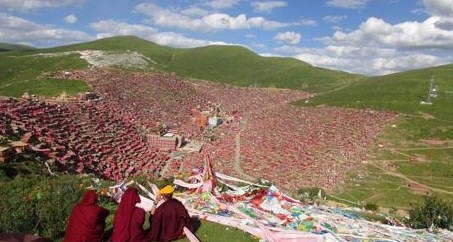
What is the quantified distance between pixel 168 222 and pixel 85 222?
2.16m

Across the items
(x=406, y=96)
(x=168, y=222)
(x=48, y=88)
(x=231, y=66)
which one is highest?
(x=231, y=66)

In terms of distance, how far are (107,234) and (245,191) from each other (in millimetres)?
6954

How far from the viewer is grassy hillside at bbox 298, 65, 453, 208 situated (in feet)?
108

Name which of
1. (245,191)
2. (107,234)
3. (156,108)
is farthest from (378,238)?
(156,108)

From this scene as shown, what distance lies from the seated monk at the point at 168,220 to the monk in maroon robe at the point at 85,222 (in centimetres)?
154

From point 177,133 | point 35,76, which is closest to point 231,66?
point 35,76

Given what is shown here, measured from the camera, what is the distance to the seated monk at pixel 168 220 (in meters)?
12.1

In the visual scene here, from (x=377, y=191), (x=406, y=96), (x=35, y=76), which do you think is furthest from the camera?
(x=35, y=76)

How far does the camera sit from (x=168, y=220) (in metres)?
12.2

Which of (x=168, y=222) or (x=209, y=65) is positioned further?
(x=209, y=65)

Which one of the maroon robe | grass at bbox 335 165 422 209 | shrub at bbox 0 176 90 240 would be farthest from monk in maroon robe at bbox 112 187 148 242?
grass at bbox 335 165 422 209

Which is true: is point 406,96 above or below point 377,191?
above

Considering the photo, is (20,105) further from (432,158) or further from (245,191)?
(432,158)

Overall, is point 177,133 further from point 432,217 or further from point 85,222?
point 85,222
